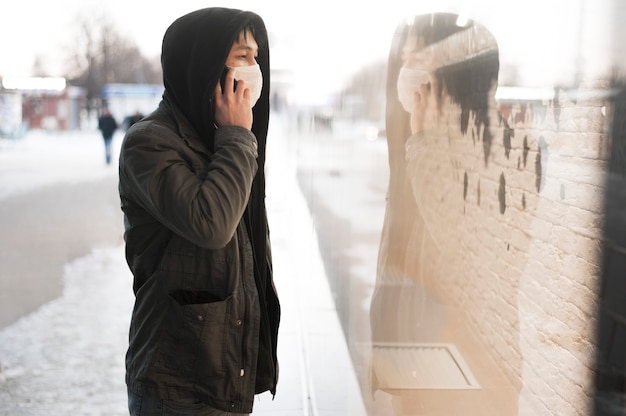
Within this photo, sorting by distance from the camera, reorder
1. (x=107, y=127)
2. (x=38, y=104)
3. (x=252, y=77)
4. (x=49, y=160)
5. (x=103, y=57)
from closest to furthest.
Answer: (x=252, y=77)
(x=107, y=127)
(x=49, y=160)
(x=103, y=57)
(x=38, y=104)

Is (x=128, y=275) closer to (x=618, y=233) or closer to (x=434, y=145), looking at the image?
(x=434, y=145)

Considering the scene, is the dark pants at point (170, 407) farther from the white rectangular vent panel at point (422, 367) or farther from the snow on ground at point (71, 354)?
the snow on ground at point (71, 354)

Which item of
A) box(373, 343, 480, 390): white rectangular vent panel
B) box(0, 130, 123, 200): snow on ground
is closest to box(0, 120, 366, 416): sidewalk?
box(373, 343, 480, 390): white rectangular vent panel

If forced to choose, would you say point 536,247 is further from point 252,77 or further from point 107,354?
point 107,354

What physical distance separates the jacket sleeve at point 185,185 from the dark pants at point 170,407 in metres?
0.38

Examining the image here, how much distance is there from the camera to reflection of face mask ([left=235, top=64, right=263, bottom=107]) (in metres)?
1.68

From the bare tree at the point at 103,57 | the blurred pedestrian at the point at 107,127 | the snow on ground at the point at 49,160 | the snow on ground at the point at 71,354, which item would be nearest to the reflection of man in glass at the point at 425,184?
the snow on ground at the point at 71,354

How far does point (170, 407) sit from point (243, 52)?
32.2 inches

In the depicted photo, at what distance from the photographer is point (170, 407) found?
1.59 meters

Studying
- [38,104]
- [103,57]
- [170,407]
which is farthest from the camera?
[38,104]

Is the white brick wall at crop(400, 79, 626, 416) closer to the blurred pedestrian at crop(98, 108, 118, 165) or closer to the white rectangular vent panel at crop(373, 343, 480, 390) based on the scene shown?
the white rectangular vent panel at crop(373, 343, 480, 390)

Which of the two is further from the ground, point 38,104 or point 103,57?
point 103,57

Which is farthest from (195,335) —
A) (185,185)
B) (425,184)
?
(425,184)

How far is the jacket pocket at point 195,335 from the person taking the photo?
153 centimetres
